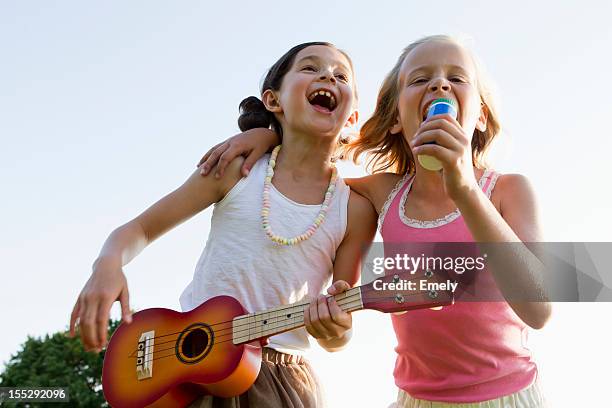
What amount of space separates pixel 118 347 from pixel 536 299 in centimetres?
173

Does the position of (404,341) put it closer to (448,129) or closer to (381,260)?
(381,260)

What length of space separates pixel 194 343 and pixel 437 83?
1.42 m

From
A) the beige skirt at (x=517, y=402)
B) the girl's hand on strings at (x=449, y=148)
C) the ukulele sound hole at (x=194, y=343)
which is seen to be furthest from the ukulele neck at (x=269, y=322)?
the girl's hand on strings at (x=449, y=148)

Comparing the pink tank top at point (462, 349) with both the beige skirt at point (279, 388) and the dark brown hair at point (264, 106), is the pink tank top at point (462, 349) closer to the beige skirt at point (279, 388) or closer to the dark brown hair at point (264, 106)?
the beige skirt at point (279, 388)

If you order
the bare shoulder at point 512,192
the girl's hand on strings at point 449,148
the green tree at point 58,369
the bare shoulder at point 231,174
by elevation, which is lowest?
the girl's hand on strings at point 449,148

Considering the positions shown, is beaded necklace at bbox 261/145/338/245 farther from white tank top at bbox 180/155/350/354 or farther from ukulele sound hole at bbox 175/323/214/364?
ukulele sound hole at bbox 175/323/214/364

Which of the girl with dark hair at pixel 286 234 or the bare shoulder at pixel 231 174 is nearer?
the girl with dark hair at pixel 286 234

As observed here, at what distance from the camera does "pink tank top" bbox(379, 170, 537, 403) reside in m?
2.77

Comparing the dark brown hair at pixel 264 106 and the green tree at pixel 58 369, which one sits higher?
the green tree at pixel 58 369

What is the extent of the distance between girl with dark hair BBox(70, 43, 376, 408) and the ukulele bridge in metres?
0.23

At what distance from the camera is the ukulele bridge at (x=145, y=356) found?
3042 millimetres

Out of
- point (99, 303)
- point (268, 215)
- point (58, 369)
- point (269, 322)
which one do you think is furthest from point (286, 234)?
point (58, 369)

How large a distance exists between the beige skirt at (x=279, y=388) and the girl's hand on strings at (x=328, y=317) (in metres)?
0.27

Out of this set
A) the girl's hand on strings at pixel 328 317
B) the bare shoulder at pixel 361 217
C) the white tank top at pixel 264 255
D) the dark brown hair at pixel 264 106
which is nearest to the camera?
the girl's hand on strings at pixel 328 317
